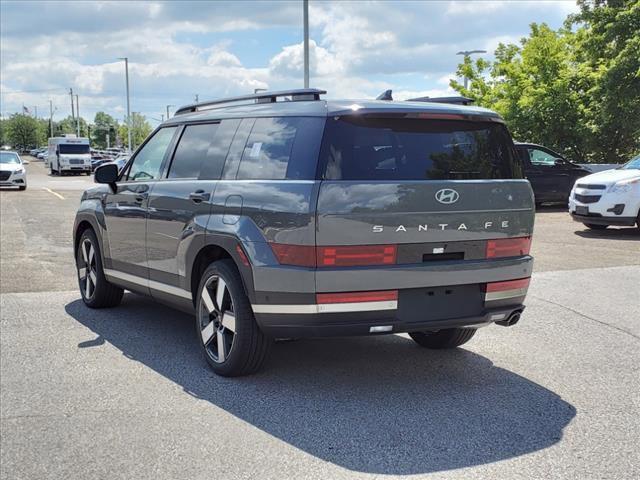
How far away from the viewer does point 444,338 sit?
5.80m

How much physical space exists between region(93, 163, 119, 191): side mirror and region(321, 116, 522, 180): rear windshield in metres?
2.95

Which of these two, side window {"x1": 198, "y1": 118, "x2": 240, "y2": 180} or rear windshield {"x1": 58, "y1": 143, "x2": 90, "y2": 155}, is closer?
side window {"x1": 198, "y1": 118, "x2": 240, "y2": 180}

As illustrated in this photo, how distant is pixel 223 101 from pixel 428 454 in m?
3.30

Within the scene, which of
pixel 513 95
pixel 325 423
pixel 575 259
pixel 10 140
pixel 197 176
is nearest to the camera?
pixel 325 423

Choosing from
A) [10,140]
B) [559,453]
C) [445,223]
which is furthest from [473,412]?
[10,140]

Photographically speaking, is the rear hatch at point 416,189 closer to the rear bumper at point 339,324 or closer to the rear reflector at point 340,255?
the rear reflector at point 340,255

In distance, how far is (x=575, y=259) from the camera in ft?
35.9

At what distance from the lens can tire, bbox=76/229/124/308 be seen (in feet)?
23.9

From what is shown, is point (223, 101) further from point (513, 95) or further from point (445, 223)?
point (513, 95)

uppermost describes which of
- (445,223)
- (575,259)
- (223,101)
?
(223,101)

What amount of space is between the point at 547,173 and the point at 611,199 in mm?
5799

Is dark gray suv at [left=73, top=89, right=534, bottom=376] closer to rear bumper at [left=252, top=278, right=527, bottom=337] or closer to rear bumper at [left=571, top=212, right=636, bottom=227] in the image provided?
rear bumper at [left=252, top=278, right=527, bottom=337]

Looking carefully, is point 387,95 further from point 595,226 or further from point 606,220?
point 595,226

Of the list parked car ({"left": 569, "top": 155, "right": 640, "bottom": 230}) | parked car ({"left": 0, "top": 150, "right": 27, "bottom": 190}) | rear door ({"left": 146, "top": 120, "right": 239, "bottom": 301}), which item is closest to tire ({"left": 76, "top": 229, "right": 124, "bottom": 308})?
rear door ({"left": 146, "top": 120, "right": 239, "bottom": 301})
